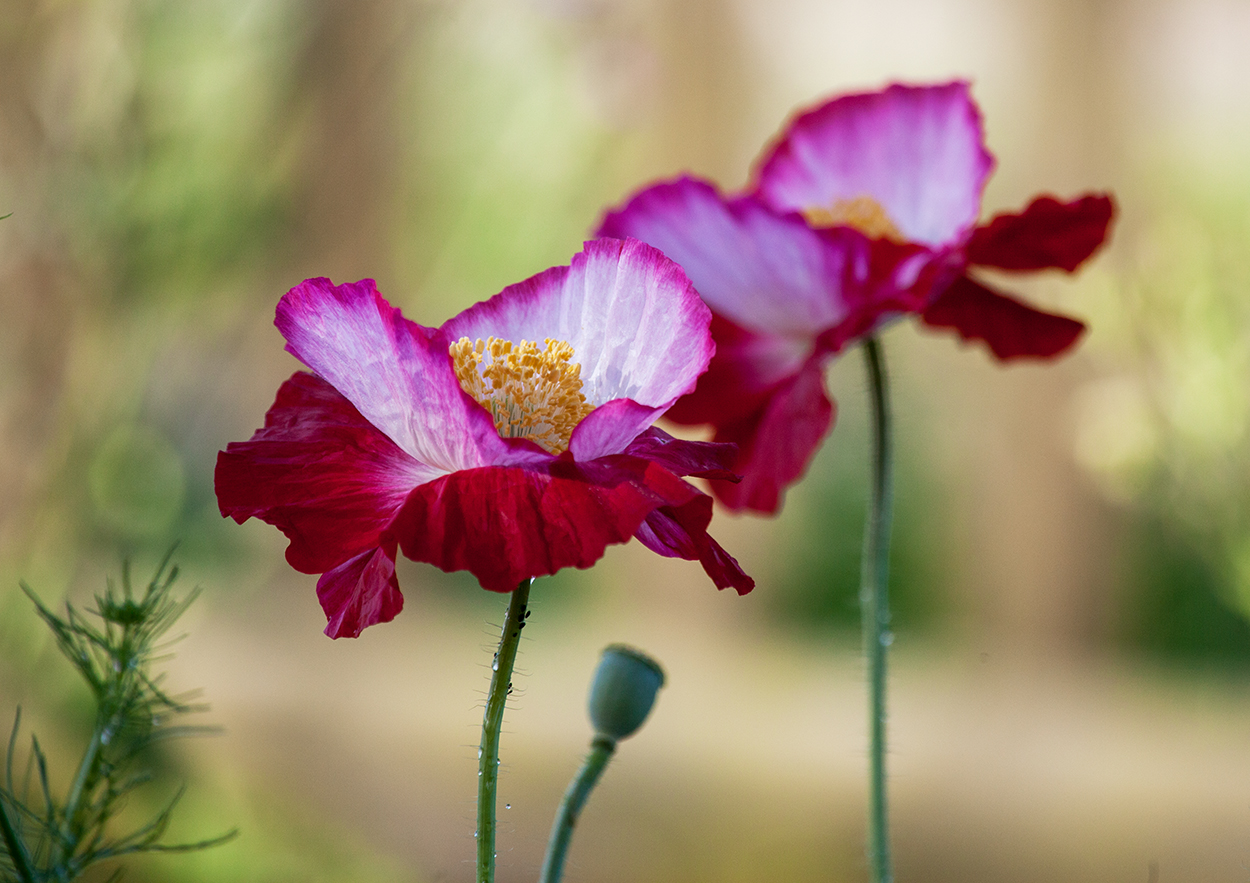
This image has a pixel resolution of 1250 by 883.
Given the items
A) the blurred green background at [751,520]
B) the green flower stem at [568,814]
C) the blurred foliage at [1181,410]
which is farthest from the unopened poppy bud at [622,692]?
the blurred green background at [751,520]

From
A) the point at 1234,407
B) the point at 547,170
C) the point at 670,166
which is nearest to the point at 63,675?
the point at 1234,407

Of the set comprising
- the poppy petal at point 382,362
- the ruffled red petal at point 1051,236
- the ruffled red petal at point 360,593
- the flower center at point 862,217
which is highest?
the flower center at point 862,217

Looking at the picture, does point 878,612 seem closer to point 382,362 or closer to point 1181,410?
point 382,362

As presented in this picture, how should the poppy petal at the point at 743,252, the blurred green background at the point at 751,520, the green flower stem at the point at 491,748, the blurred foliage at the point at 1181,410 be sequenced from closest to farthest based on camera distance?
the green flower stem at the point at 491,748 → the poppy petal at the point at 743,252 → the blurred foliage at the point at 1181,410 → the blurred green background at the point at 751,520

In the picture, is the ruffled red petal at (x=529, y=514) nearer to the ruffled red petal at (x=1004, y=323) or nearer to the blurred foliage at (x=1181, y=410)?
the ruffled red petal at (x=1004, y=323)

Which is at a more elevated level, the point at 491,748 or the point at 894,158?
the point at 894,158

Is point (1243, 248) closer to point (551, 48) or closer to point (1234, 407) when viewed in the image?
point (1234, 407)

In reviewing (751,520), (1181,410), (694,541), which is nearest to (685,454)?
(694,541)
